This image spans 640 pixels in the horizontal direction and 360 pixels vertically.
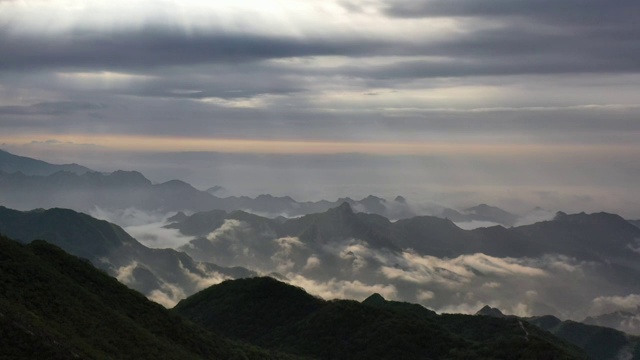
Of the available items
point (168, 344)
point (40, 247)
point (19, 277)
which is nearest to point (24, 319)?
A: point (19, 277)

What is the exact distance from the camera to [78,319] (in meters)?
133

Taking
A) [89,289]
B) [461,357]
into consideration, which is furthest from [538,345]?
[89,289]

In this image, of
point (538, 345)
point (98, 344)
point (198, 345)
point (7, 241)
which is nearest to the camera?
point (98, 344)

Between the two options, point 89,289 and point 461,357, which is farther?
point 461,357

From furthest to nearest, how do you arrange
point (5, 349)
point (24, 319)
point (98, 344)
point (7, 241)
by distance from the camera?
point (7, 241)
point (98, 344)
point (24, 319)
point (5, 349)

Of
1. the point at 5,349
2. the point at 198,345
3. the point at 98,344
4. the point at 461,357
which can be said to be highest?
the point at 5,349

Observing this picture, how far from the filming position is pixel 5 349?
332 ft

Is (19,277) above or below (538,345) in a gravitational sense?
above

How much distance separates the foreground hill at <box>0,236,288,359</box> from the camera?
109 meters

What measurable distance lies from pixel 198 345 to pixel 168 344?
562 inches

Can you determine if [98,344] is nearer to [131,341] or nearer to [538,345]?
[131,341]

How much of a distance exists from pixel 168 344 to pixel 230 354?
22.2 meters

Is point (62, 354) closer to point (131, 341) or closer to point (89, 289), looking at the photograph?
point (131, 341)

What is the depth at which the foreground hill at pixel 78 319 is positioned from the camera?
109 meters
